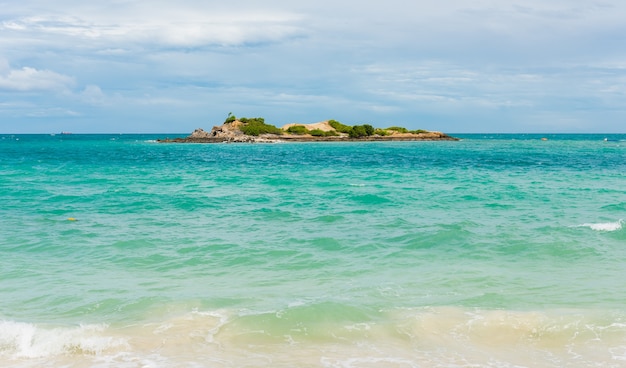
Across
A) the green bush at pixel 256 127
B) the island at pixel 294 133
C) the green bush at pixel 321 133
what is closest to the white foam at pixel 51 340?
the island at pixel 294 133

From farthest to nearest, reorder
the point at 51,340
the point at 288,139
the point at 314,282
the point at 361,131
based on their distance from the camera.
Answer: the point at 361,131
the point at 288,139
the point at 314,282
the point at 51,340

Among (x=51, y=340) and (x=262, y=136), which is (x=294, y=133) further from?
(x=51, y=340)

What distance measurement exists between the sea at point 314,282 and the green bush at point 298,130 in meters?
108

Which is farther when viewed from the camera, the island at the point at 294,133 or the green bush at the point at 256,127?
the green bush at the point at 256,127

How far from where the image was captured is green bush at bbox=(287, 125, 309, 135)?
13694 centimetres

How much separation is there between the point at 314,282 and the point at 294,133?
403 ft

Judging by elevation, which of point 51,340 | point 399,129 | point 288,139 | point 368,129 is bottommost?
point 51,340

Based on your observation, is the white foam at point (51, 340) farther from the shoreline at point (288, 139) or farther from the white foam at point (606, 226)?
the shoreline at point (288, 139)

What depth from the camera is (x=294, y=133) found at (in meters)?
137

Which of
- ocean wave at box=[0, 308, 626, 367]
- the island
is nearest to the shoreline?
the island

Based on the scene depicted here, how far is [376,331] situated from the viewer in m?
11.4

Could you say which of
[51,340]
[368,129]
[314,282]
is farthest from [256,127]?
[51,340]

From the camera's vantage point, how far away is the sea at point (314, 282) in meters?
10.5

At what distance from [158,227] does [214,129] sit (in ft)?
370
